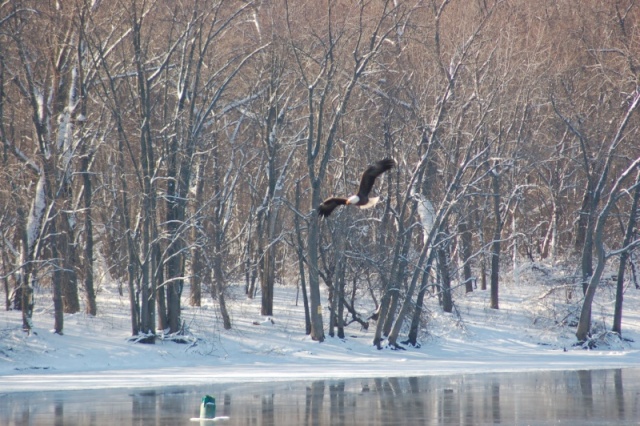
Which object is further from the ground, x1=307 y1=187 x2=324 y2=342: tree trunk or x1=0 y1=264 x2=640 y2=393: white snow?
x1=307 y1=187 x2=324 y2=342: tree trunk

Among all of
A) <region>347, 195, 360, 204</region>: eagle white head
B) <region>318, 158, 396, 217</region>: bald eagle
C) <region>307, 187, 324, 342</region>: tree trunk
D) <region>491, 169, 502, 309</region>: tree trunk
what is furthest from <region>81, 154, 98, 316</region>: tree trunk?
<region>347, 195, 360, 204</region>: eagle white head

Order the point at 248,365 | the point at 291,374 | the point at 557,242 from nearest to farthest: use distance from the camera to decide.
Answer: the point at 291,374, the point at 248,365, the point at 557,242

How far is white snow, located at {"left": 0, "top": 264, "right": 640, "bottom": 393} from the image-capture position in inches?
909

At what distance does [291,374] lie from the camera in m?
23.3

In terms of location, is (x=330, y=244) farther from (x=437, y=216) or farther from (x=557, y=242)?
(x=557, y=242)

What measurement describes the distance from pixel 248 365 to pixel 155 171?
6063mm

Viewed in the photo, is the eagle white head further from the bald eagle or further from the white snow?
the white snow

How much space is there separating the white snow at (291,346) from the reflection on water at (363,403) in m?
1.98

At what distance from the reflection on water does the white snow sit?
77.9 inches

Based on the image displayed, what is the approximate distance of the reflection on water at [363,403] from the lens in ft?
49.9

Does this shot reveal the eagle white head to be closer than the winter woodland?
Yes

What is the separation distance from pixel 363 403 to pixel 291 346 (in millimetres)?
11053

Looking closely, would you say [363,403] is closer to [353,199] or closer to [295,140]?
[353,199]

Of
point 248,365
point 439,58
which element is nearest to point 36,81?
point 248,365
